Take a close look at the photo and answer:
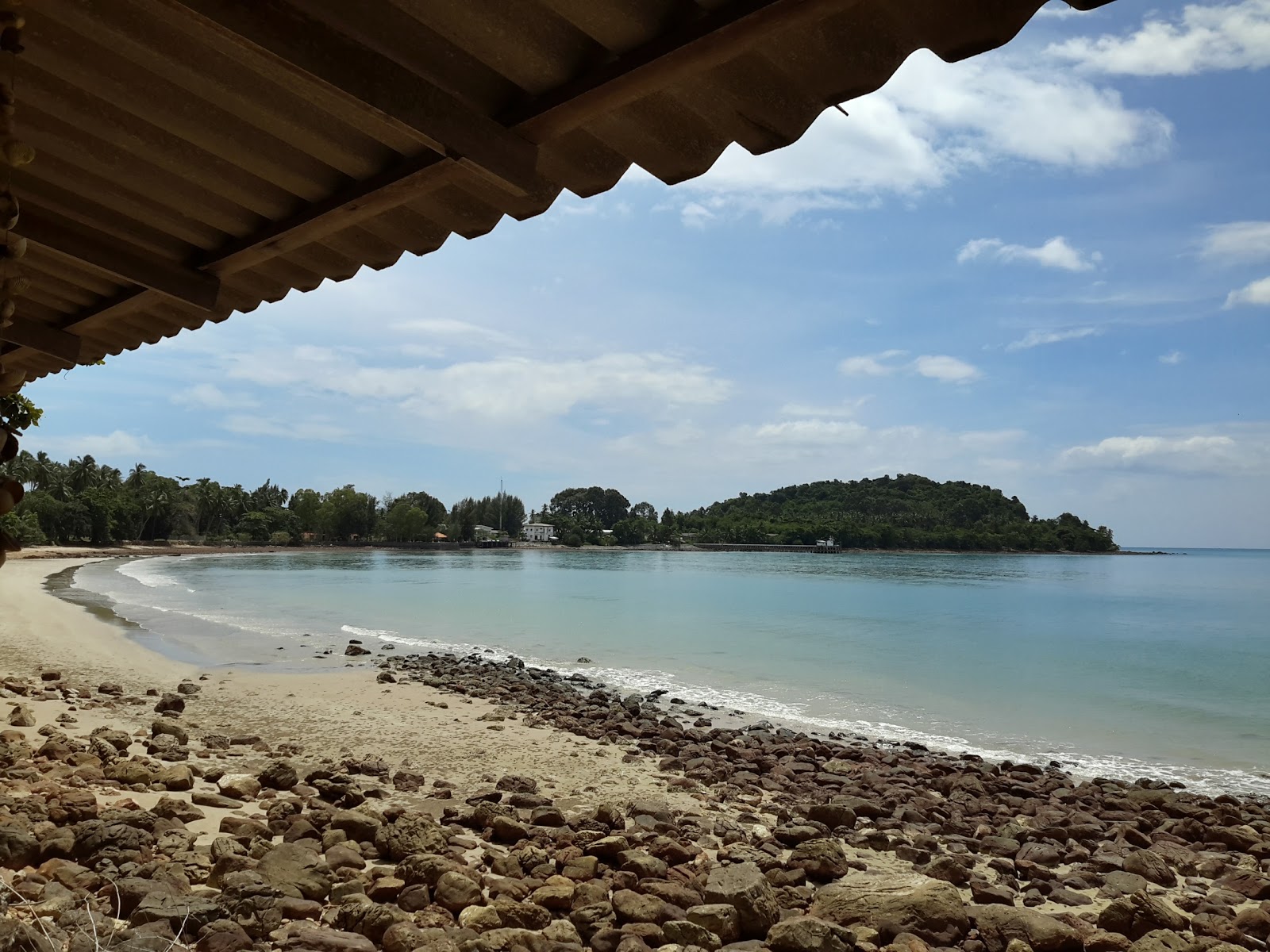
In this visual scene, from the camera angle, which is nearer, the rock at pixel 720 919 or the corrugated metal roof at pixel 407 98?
the corrugated metal roof at pixel 407 98

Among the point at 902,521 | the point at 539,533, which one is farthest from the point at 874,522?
the point at 539,533

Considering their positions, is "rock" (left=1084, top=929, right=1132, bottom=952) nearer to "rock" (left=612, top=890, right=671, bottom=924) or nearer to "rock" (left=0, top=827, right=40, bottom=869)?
"rock" (left=612, top=890, right=671, bottom=924)

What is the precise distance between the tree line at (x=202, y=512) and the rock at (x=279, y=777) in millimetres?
52881

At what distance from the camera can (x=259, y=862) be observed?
3.23 metres

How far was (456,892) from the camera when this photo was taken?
322 centimetres

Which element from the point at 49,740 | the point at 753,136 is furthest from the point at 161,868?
the point at 753,136

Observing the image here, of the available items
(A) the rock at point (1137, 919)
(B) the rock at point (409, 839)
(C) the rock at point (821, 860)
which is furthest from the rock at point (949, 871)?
(B) the rock at point (409, 839)

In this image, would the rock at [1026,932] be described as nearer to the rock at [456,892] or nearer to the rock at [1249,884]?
the rock at [1249,884]

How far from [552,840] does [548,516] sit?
144 meters

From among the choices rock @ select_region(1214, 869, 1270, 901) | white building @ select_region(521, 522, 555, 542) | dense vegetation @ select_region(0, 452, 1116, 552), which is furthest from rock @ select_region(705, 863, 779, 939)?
white building @ select_region(521, 522, 555, 542)

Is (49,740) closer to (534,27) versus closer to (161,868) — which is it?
(161,868)

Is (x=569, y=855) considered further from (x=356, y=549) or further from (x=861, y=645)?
(x=356, y=549)

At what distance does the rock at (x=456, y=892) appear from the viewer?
125 inches

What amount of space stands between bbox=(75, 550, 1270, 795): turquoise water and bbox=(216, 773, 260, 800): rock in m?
7.80
